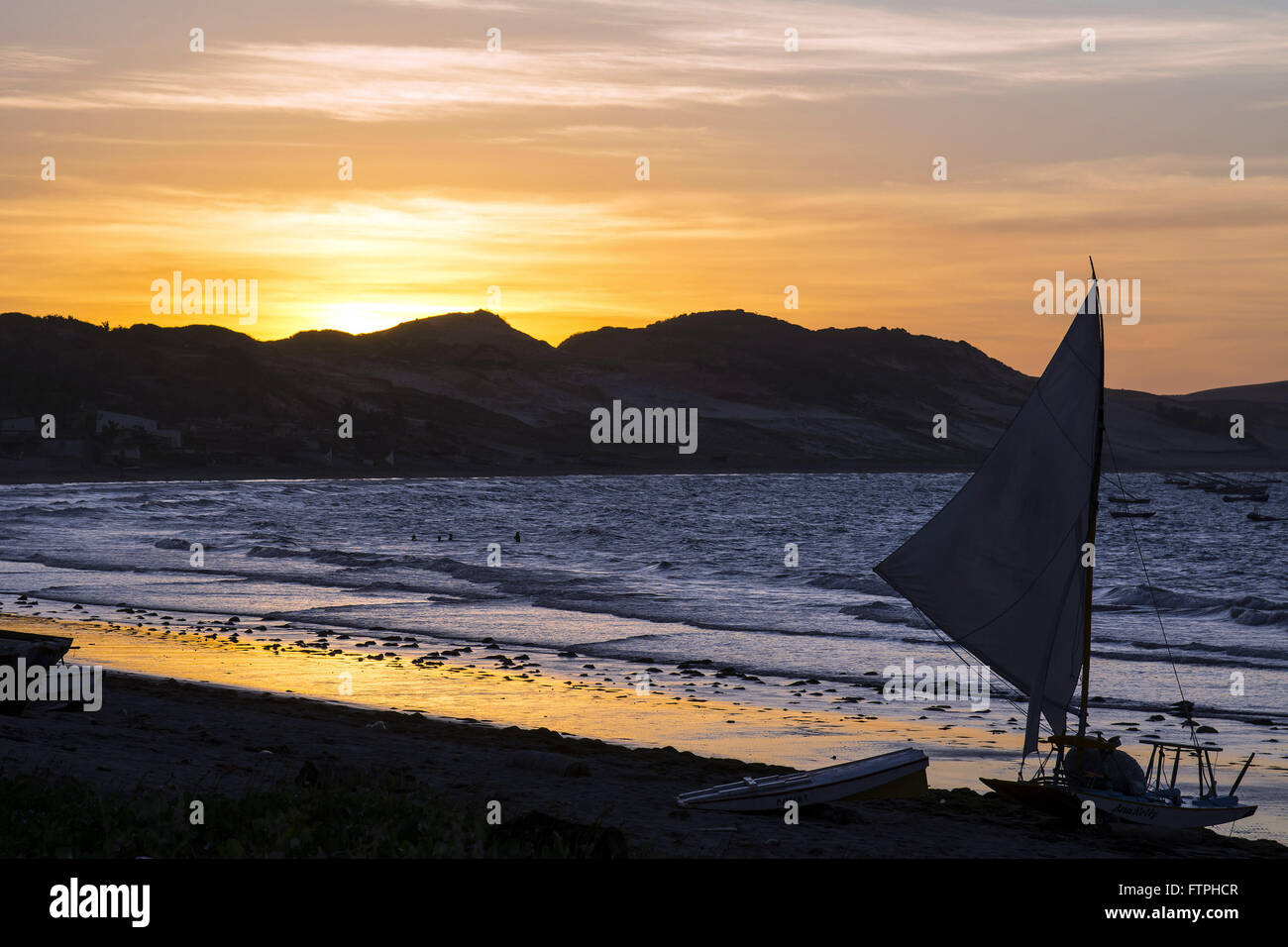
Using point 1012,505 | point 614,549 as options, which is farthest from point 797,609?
point 614,549

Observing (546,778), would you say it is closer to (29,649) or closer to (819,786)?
(819,786)


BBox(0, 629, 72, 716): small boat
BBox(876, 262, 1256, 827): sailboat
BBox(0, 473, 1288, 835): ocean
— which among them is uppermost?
BBox(876, 262, 1256, 827): sailboat

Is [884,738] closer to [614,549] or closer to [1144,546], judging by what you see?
[614,549]

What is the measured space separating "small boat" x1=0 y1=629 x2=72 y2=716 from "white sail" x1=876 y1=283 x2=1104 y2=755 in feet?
43.4

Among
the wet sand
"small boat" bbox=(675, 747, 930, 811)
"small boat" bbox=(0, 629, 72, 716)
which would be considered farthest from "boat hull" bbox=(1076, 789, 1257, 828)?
"small boat" bbox=(0, 629, 72, 716)

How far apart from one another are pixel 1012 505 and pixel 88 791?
1303 cm

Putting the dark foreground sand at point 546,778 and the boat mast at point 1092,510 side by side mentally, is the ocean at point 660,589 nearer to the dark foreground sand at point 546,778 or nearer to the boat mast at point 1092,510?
the boat mast at point 1092,510

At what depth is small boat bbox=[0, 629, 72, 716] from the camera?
1812 cm

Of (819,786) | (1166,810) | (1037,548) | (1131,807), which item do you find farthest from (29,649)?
(1166,810)

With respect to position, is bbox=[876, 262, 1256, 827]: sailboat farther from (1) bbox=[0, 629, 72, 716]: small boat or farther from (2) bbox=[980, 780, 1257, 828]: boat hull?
(1) bbox=[0, 629, 72, 716]: small boat

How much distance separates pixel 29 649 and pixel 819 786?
1219 cm

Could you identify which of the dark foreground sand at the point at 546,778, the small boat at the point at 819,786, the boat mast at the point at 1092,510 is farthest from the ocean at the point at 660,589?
the small boat at the point at 819,786

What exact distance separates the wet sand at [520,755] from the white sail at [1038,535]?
2.17m

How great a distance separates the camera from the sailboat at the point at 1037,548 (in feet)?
58.1
